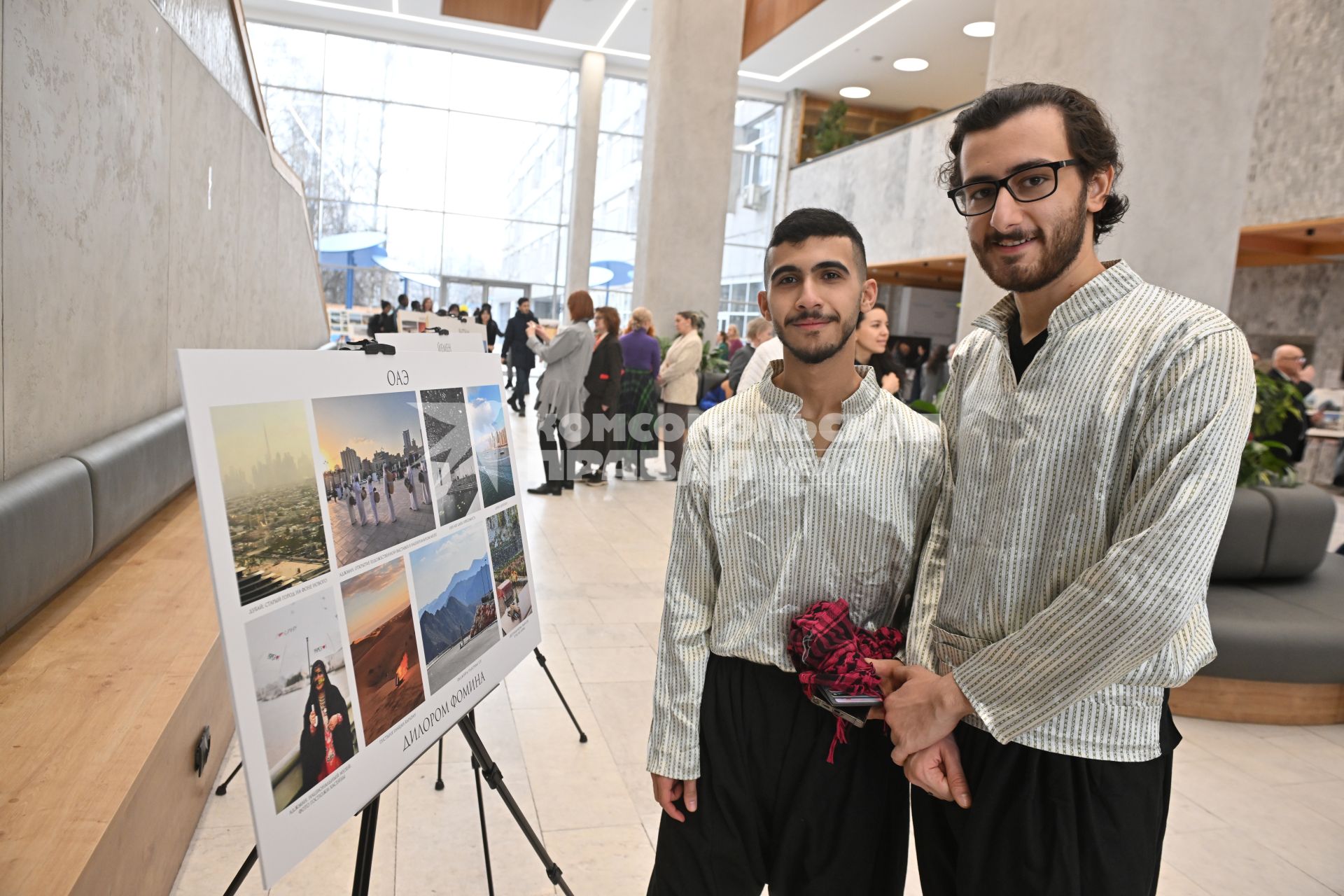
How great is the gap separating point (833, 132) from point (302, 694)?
20.4 meters

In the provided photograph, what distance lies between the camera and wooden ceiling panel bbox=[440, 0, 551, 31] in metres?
17.8

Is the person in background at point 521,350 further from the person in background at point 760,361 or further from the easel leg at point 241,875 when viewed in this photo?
the easel leg at point 241,875

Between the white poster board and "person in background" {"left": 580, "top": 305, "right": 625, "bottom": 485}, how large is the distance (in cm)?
433

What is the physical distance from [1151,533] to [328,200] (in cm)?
2029

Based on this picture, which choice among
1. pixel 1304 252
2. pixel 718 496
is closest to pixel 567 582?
pixel 718 496

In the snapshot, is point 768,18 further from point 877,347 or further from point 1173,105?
point 1173,105

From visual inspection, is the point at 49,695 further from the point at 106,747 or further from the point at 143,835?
the point at 143,835

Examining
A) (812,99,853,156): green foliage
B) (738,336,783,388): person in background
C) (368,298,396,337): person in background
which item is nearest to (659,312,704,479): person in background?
(738,336,783,388): person in background

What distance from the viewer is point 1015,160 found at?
1.34 m

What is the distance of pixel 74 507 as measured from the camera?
2729 millimetres

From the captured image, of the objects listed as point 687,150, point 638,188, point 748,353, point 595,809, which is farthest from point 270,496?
point 638,188

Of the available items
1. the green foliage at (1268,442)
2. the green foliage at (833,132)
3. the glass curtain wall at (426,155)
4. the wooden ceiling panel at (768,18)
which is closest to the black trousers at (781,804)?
the green foliage at (1268,442)

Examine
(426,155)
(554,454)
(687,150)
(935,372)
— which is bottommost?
(554,454)

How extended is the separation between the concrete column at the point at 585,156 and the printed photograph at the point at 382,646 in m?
18.6
